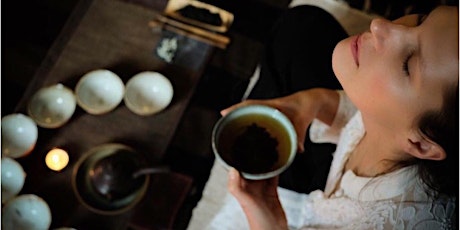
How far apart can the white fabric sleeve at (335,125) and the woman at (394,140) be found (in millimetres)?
84

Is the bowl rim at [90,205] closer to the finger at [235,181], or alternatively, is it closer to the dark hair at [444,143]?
the finger at [235,181]

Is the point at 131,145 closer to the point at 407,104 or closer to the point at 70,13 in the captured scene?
the point at 70,13

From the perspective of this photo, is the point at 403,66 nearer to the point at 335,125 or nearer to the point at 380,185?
the point at 380,185

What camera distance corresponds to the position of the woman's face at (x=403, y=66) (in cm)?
75

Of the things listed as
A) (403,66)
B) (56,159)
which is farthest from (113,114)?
(403,66)

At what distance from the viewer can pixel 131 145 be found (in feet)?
4.28

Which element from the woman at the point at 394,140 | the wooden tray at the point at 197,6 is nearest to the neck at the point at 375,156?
the woman at the point at 394,140

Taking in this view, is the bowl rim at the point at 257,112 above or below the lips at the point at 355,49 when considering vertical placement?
below

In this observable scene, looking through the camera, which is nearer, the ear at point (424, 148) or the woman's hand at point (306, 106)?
the ear at point (424, 148)

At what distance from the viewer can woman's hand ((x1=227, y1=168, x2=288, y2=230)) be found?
901 mm

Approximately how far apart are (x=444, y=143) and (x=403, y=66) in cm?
13

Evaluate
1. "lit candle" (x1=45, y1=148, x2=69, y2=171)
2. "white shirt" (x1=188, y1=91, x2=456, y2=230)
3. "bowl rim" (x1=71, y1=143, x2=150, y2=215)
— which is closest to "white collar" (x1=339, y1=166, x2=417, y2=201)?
"white shirt" (x1=188, y1=91, x2=456, y2=230)

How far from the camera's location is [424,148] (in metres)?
0.80

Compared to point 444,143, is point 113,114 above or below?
below
